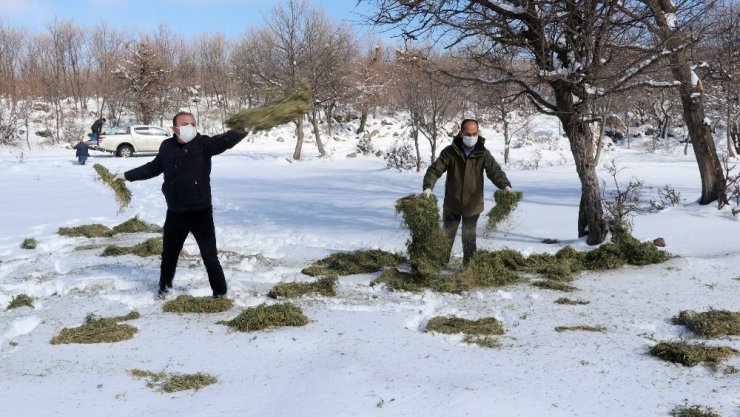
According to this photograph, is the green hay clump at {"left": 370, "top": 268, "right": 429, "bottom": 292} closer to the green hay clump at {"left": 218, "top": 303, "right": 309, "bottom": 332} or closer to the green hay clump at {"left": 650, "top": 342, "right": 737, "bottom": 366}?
the green hay clump at {"left": 218, "top": 303, "right": 309, "bottom": 332}

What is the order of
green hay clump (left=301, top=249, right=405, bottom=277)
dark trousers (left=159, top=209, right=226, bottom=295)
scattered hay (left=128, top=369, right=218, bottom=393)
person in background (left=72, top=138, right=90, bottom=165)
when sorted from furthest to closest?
person in background (left=72, top=138, right=90, bottom=165), green hay clump (left=301, top=249, right=405, bottom=277), dark trousers (left=159, top=209, right=226, bottom=295), scattered hay (left=128, top=369, right=218, bottom=393)

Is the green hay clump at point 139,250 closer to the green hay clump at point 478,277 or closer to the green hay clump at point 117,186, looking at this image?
the green hay clump at point 117,186

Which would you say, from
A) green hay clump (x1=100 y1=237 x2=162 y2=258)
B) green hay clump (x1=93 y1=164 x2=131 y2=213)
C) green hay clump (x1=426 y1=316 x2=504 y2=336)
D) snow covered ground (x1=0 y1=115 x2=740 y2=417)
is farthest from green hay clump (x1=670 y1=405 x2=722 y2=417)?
green hay clump (x1=100 y1=237 x2=162 y2=258)

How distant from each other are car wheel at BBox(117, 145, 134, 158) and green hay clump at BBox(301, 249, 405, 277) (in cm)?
2514

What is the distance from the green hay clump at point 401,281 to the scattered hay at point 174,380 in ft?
8.07

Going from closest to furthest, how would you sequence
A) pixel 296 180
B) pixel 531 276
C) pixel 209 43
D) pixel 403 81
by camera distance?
pixel 531 276
pixel 296 180
pixel 403 81
pixel 209 43

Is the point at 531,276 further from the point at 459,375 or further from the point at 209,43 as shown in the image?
the point at 209,43

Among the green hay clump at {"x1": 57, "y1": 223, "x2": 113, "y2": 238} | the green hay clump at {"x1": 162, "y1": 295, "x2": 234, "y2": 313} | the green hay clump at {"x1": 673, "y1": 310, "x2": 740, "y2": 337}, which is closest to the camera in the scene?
the green hay clump at {"x1": 673, "y1": 310, "x2": 740, "y2": 337}

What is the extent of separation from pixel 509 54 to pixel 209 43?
2135 inches

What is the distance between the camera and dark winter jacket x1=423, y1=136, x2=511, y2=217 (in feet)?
19.6

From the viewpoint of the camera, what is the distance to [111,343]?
3.97 m

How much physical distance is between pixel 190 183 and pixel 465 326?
8.85ft

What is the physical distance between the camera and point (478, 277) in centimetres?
559

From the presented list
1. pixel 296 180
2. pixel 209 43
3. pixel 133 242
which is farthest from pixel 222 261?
pixel 209 43
